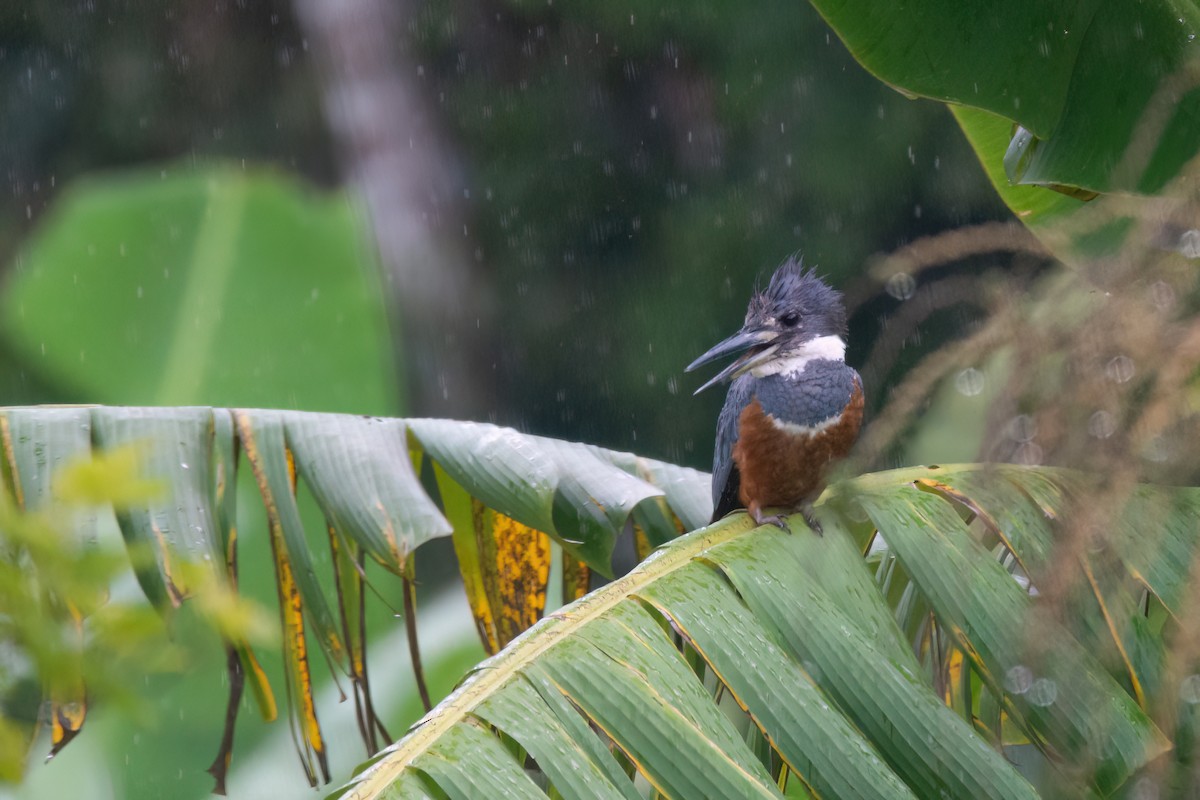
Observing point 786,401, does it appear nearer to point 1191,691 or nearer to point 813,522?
point 813,522

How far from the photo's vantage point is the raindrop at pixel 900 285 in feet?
3.24

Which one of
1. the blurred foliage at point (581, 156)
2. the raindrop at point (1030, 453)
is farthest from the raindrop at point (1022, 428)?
the blurred foliage at point (581, 156)

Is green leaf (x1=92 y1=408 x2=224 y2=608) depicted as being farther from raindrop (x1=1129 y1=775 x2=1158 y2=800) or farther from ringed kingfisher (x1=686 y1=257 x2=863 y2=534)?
raindrop (x1=1129 y1=775 x2=1158 y2=800)

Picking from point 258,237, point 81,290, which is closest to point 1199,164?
point 258,237

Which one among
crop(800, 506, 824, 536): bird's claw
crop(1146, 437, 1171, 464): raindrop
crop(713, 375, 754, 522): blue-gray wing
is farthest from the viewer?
crop(713, 375, 754, 522): blue-gray wing

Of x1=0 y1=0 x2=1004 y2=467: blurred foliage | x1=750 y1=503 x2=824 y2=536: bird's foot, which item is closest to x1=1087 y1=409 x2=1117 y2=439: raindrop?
x1=750 y1=503 x2=824 y2=536: bird's foot

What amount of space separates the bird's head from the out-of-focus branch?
3.73 meters

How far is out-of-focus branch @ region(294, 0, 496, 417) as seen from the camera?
5.91 meters

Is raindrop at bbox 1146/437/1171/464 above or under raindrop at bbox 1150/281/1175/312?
under

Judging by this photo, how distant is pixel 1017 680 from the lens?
119cm

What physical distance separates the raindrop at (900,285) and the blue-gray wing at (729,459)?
2.50ft

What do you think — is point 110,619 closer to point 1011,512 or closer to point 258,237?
point 1011,512

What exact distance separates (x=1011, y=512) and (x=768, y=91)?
5.22 metres

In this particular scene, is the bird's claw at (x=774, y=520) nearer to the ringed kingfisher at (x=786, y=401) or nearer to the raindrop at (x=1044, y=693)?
the ringed kingfisher at (x=786, y=401)
